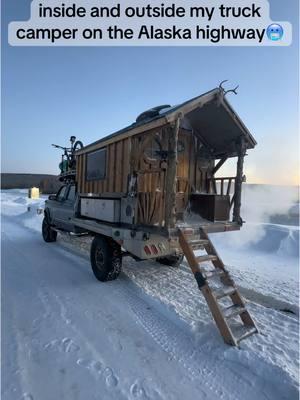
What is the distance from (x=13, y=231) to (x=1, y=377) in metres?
8.25

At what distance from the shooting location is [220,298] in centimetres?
360

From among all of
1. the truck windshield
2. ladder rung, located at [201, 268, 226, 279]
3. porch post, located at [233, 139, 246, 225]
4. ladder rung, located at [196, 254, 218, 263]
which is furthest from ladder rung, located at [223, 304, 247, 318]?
the truck windshield

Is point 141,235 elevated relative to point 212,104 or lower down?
lower down

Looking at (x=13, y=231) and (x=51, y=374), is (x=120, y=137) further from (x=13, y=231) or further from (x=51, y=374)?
(x=13, y=231)

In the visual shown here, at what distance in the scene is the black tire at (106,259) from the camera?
4.75 meters

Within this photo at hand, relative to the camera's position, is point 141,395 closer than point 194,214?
Yes

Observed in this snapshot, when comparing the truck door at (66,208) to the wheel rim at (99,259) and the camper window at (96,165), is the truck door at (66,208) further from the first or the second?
the wheel rim at (99,259)

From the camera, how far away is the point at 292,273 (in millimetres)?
5902

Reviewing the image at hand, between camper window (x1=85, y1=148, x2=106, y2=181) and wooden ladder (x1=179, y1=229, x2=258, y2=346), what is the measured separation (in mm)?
2891

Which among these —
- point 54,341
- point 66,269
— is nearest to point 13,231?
point 66,269

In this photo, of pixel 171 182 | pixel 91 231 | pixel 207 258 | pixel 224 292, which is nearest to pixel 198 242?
pixel 207 258

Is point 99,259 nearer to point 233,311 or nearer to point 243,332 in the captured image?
point 233,311

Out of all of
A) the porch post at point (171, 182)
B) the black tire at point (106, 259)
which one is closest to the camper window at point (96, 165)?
the black tire at point (106, 259)

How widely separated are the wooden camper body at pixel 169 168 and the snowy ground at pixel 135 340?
1.17 m
